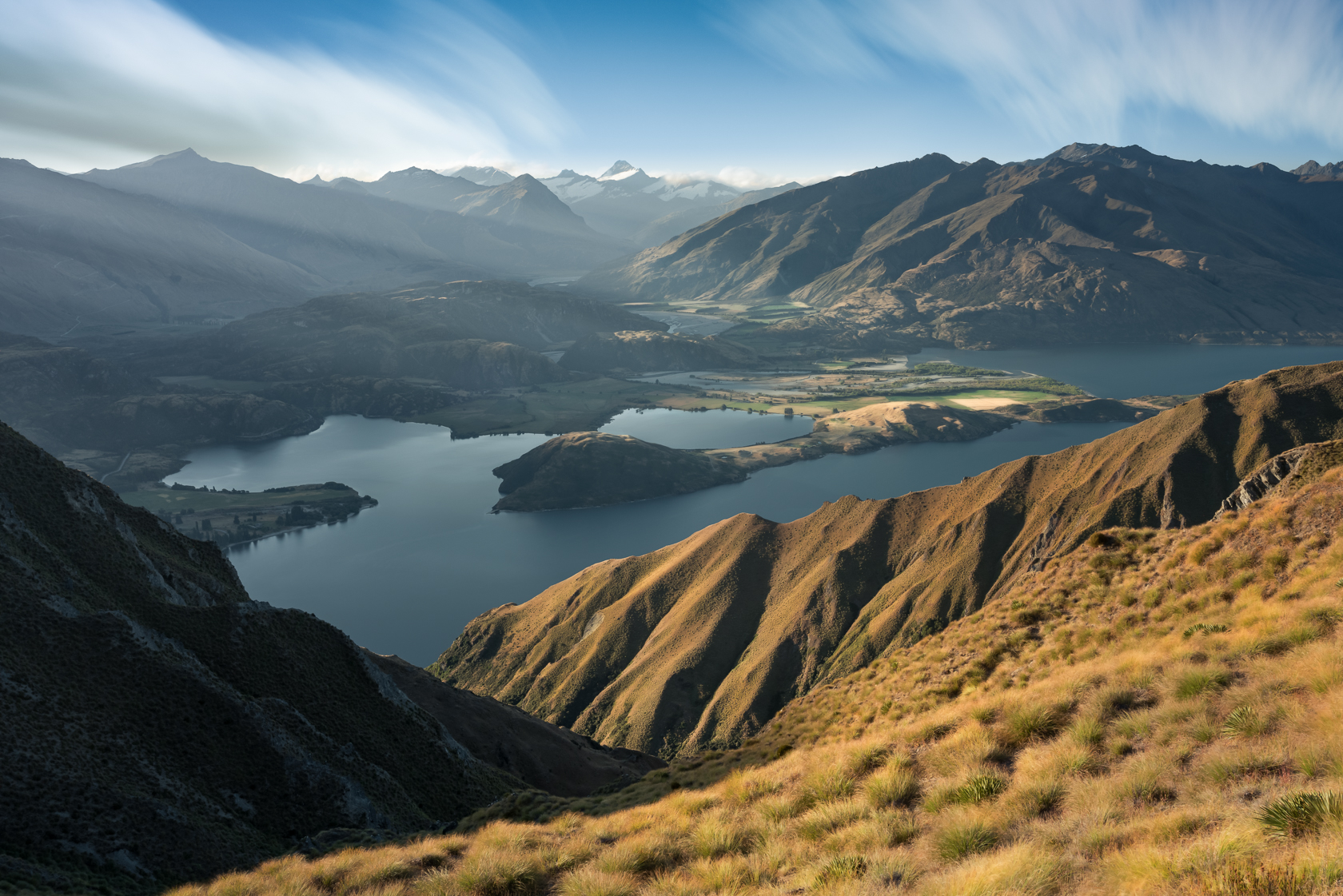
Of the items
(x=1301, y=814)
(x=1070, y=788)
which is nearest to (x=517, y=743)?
(x=1070, y=788)

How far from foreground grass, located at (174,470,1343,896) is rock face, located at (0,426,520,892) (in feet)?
22.4

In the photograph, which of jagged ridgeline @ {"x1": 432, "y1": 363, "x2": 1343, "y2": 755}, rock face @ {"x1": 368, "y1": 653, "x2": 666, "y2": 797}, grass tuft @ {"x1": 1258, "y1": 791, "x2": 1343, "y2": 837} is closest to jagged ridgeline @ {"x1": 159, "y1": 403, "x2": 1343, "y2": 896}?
grass tuft @ {"x1": 1258, "y1": 791, "x2": 1343, "y2": 837}

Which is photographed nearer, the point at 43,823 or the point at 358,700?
the point at 43,823

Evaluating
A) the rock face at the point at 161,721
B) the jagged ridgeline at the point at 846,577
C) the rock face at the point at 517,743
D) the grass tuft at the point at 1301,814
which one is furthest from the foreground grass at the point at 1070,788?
the jagged ridgeline at the point at 846,577

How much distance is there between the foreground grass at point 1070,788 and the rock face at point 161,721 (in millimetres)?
6818

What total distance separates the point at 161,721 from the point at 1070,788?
36.9 m

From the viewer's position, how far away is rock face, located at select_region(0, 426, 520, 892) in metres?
26.4

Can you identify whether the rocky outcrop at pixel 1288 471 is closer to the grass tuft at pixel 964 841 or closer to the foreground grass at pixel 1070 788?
the foreground grass at pixel 1070 788

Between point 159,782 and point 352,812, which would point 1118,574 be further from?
point 159,782

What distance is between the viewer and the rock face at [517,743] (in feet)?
170

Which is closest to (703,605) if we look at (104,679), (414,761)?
(414,761)

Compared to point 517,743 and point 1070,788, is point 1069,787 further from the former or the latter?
point 517,743

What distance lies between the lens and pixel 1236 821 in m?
9.83

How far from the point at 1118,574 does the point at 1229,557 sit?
5.31m
